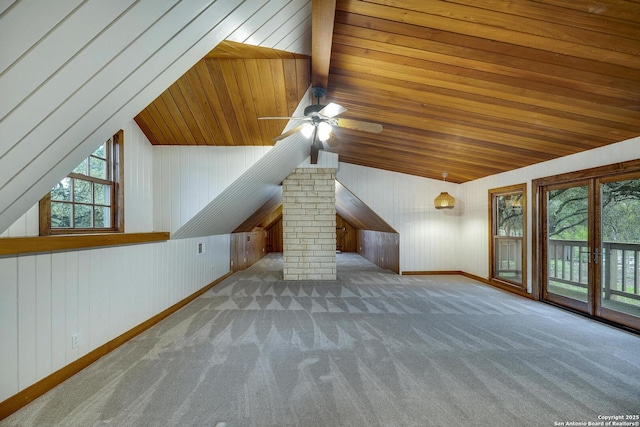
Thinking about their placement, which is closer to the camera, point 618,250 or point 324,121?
point 324,121

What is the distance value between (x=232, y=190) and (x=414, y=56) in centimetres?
295

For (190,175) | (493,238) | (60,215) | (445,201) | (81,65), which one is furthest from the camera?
(445,201)

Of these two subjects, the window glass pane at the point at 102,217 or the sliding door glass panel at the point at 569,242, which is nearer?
the window glass pane at the point at 102,217

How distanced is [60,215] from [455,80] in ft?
12.7

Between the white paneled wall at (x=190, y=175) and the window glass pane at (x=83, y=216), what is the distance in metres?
1.02

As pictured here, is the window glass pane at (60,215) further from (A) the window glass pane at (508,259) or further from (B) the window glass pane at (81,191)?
(A) the window glass pane at (508,259)

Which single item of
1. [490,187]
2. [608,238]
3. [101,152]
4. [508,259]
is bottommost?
[508,259]

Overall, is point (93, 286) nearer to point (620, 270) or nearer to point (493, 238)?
point (620, 270)

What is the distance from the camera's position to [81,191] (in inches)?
107

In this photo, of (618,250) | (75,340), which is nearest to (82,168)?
(75,340)

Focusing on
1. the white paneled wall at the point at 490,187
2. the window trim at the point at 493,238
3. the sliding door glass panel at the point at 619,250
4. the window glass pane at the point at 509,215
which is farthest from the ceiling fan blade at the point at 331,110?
the window glass pane at the point at 509,215

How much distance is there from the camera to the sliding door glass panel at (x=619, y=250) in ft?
10.7

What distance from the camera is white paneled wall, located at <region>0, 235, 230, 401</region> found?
1872mm

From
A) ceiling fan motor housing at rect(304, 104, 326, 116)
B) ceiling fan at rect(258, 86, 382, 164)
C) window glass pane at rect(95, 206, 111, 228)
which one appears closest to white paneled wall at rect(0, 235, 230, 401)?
window glass pane at rect(95, 206, 111, 228)
